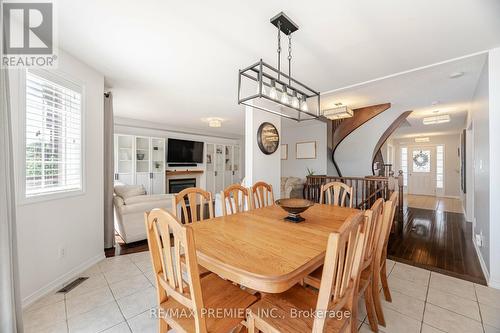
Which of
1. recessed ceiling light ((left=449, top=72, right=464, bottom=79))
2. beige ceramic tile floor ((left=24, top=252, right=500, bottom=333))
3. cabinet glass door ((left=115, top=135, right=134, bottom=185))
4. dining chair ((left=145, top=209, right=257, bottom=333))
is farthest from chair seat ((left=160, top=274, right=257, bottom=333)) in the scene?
cabinet glass door ((left=115, top=135, right=134, bottom=185))

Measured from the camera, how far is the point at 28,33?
6.10 ft

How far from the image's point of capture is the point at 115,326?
1578 mm

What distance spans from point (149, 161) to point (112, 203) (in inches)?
121

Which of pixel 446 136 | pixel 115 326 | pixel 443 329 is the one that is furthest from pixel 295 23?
pixel 446 136

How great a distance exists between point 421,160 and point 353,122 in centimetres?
581

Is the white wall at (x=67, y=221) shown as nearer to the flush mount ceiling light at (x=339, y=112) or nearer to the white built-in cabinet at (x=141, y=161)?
the white built-in cabinet at (x=141, y=161)

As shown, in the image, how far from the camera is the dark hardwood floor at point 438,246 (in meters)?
2.45

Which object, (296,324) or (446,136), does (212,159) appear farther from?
(446,136)

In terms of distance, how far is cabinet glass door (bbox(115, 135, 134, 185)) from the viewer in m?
5.38

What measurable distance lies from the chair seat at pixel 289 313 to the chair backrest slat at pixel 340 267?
0.12 meters

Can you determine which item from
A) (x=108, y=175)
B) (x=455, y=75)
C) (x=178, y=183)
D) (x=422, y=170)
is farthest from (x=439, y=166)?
(x=108, y=175)

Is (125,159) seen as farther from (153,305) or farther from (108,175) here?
(153,305)

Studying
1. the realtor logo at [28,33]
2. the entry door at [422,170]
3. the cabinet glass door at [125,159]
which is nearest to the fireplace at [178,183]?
the cabinet glass door at [125,159]

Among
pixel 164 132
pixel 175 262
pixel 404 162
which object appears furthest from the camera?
pixel 404 162
